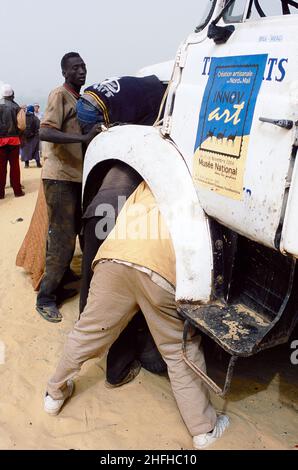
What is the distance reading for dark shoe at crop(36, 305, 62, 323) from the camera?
4.06 m

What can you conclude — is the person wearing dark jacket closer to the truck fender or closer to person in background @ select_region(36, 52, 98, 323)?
person in background @ select_region(36, 52, 98, 323)

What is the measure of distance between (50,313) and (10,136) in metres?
6.01

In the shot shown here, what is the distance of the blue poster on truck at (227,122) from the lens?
209 cm

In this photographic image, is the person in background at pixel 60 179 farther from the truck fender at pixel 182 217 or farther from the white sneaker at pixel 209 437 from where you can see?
the white sneaker at pixel 209 437

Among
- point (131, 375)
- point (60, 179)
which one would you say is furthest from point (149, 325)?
point (60, 179)

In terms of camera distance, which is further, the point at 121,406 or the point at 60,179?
the point at 60,179

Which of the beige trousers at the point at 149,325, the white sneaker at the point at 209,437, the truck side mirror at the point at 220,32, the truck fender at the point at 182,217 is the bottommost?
the white sneaker at the point at 209,437

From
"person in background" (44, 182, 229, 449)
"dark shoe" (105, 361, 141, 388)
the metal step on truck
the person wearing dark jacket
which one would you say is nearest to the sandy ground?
"dark shoe" (105, 361, 141, 388)

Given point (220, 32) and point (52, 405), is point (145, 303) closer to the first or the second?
point (52, 405)

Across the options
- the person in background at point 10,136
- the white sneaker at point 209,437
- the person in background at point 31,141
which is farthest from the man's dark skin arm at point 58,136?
the person in background at point 31,141

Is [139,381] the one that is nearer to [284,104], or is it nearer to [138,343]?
[138,343]

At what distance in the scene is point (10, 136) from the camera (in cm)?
920

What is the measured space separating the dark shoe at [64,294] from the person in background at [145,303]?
1.55 m
